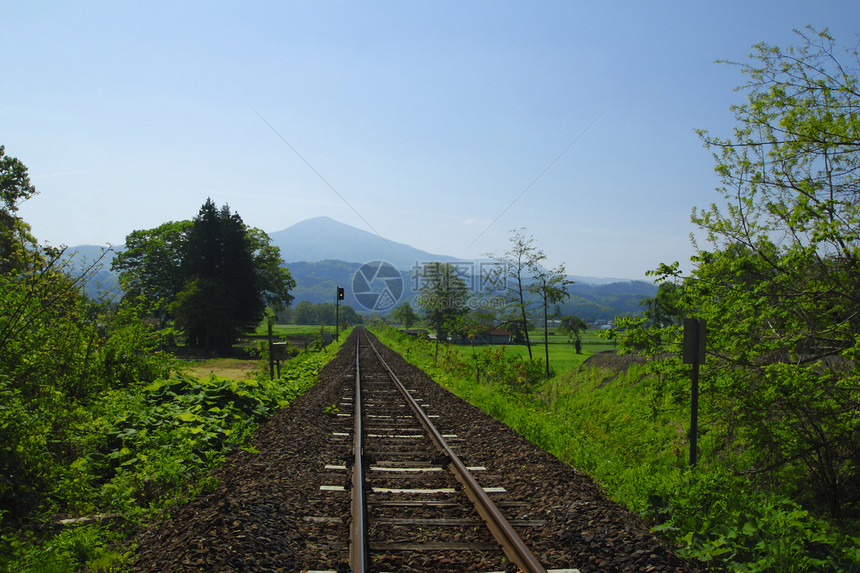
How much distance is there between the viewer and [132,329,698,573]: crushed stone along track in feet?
13.3

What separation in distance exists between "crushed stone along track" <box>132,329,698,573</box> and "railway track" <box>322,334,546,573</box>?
0.02 metres

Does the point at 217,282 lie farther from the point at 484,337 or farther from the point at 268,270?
the point at 484,337

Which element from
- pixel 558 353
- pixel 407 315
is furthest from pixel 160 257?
pixel 407 315

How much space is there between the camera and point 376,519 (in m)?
4.89

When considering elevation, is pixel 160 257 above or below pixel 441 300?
above

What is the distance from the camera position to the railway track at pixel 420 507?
13.5 feet

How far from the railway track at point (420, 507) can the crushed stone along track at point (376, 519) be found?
0.08 ft

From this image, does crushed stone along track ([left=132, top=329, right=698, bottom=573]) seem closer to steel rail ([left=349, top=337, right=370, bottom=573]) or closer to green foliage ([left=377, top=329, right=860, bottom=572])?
steel rail ([left=349, top=337, right=370, bottom=573])

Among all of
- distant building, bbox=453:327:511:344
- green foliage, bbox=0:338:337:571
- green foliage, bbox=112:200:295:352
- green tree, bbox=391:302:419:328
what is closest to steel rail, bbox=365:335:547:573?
green foliage, bbox=0:338:337:571

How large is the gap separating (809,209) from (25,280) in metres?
10.7

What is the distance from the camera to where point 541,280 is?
2406 cm

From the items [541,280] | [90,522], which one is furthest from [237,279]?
[90,522]

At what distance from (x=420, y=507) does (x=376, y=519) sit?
1.90 ft

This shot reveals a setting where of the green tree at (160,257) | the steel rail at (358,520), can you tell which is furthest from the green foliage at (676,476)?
the green tree at (160,257)
